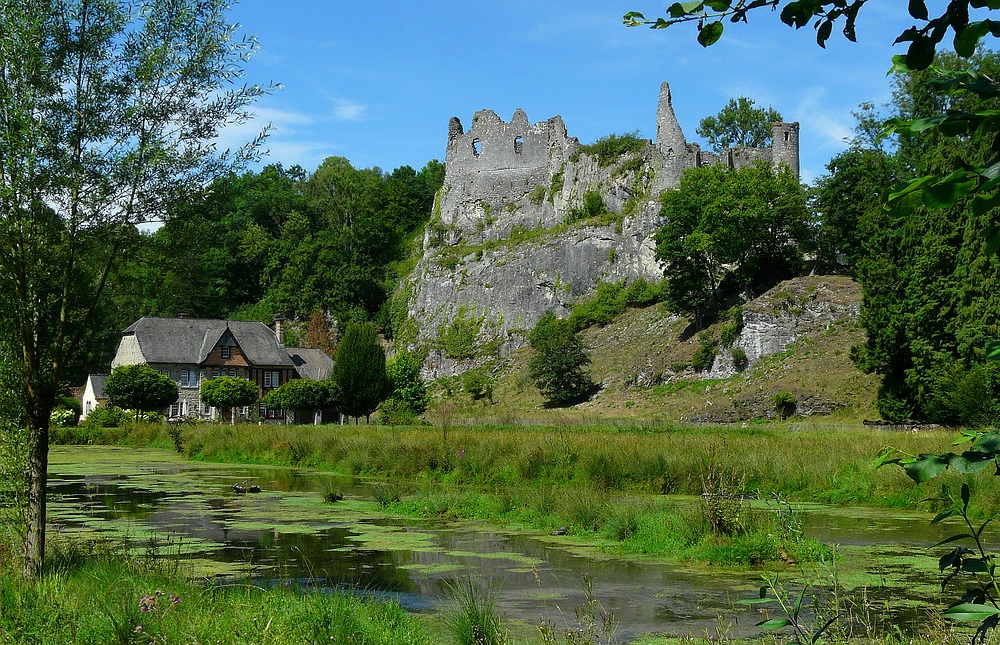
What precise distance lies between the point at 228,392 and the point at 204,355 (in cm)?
1189

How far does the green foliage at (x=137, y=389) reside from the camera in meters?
52.6

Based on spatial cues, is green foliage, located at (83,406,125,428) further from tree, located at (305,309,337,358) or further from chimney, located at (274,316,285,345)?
chimney, located at (274,316,285,345)

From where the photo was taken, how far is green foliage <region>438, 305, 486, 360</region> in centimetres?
6969

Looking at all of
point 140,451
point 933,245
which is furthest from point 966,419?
point 140,451

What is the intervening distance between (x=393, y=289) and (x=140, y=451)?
1876 inches

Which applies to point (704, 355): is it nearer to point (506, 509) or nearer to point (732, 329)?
point (732, 329)

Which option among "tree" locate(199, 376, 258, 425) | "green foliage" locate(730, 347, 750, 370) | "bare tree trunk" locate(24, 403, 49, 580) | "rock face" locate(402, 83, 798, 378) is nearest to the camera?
"bare tree trunk" locate(24, 403, 49, 580)

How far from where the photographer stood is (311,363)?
73.5 metres

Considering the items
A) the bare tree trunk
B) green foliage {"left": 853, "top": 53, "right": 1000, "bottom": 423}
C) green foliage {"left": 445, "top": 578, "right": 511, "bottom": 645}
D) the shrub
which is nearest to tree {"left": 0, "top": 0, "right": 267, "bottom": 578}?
the bare tree trunk

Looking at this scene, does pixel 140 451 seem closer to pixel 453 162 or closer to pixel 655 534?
pixel 655 534

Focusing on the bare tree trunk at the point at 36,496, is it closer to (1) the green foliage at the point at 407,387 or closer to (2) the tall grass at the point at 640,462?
Result: (2) the tall grass at the point at 640,462

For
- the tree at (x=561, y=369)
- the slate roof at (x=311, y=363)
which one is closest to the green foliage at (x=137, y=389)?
the slate roof at (x=311, y=363)

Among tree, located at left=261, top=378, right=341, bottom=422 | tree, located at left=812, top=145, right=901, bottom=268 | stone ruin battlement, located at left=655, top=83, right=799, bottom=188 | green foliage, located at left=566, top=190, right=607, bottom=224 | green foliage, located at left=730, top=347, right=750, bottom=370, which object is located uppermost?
stone ruin battlement, located at left=655, top=83, right=799, bottom=188

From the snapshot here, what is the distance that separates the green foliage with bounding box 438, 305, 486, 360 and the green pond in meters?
48.4
